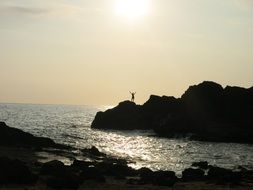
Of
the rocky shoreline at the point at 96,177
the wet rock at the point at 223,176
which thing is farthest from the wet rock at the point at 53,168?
the wet rock at the point at 223,176

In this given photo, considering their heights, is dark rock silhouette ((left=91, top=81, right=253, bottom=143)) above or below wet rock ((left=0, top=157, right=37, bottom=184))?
above

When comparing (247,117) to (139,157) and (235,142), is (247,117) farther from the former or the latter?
(139,157)

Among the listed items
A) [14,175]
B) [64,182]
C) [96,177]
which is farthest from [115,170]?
[14,175]

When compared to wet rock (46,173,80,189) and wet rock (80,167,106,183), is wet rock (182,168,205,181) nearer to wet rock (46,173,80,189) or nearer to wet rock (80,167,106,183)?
wet rock (80,167,106,183)

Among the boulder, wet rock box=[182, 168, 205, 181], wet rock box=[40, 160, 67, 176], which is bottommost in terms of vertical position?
wet rock box=[182, 168, 205, 181]

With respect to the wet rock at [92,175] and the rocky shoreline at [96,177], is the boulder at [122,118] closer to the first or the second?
the rocky shoreline at [96,177]

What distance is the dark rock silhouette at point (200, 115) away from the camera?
90938 millimetres

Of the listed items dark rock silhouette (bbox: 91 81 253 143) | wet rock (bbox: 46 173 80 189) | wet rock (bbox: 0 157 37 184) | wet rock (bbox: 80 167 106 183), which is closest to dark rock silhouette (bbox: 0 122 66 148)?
wet rock (bbox: 80 167 106 183)

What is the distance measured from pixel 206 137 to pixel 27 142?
40348 mm

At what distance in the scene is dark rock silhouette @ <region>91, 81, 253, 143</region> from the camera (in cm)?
9094

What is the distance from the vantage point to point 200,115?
101 metres

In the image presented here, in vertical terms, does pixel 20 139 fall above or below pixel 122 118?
below

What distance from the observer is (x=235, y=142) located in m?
84.2

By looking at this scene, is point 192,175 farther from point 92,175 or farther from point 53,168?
point 53,168
